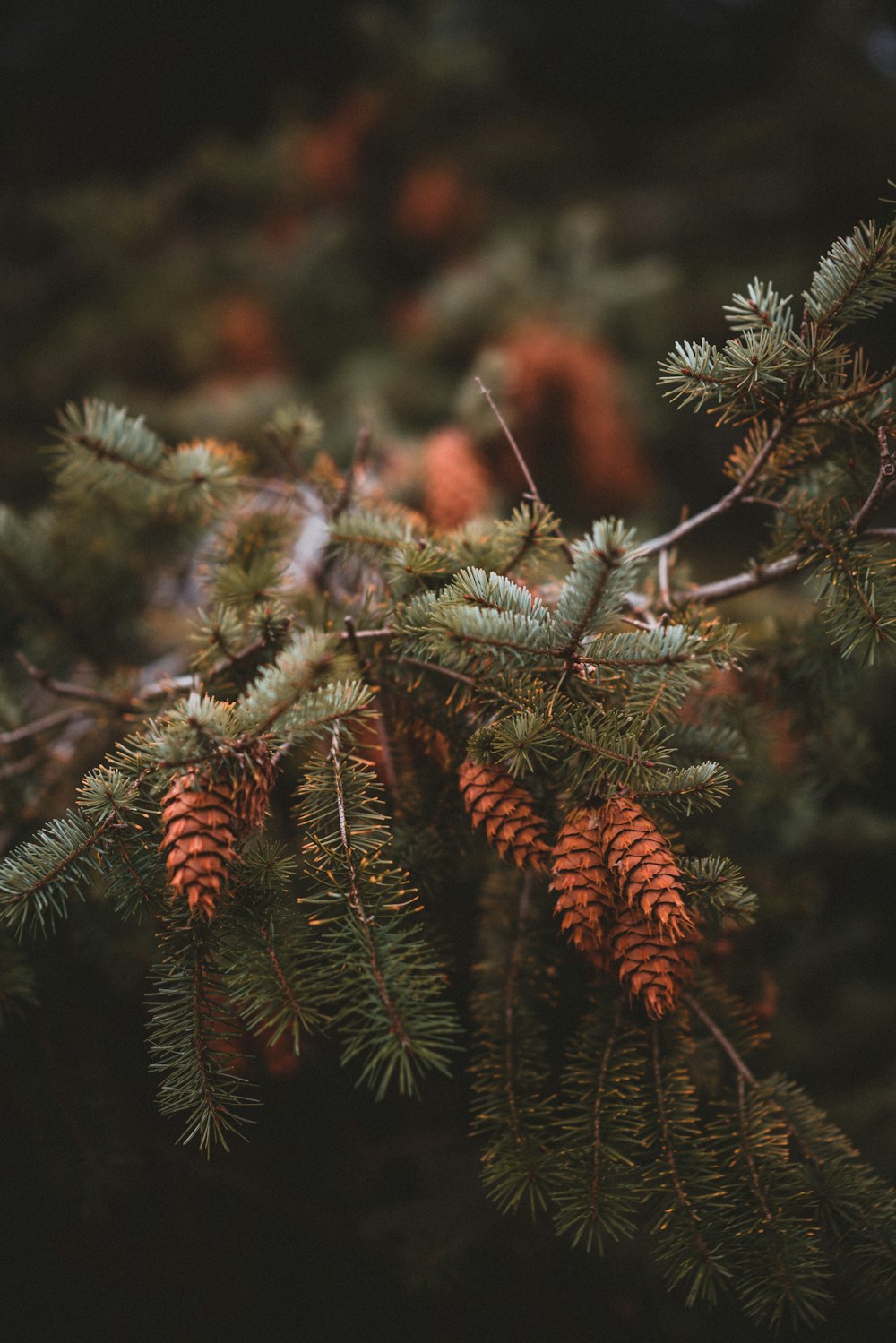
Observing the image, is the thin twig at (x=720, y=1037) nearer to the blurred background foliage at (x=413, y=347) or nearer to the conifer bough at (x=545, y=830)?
the conifer bough at (x=545, y=830)

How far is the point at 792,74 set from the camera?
240 cm

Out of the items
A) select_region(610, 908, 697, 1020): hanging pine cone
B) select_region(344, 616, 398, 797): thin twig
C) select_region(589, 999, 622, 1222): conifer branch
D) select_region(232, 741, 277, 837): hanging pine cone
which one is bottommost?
select_region(589, 999, 622, 1222): conifer branch

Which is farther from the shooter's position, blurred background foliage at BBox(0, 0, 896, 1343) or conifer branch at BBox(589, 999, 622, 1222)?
blurred background foliage at BBox(0, 0, 896, 1343)

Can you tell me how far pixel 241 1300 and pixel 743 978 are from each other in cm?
83

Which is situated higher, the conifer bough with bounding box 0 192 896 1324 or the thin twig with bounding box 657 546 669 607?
the thin twig with bounding box 657 546 669 607

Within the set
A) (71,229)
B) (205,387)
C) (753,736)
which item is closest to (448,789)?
(753,736)

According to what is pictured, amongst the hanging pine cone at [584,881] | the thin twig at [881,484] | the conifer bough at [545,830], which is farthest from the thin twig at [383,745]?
the thin twig at [881,484]

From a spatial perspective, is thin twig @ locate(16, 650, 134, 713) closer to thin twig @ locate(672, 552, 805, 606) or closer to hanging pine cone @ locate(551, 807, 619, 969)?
hanging pine cone @ locate(551, 807, 619, 969)

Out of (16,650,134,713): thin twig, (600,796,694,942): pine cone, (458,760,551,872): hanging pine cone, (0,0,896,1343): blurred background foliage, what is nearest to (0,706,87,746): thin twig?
(16,650,134,713): thin twig

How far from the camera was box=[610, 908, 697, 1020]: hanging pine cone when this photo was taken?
22.7 inches

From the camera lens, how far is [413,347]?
6.39 ft

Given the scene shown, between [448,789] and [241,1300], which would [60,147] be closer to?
[448,789]

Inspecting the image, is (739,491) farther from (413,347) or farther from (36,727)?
(413,347)

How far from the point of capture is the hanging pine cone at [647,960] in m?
0.58
